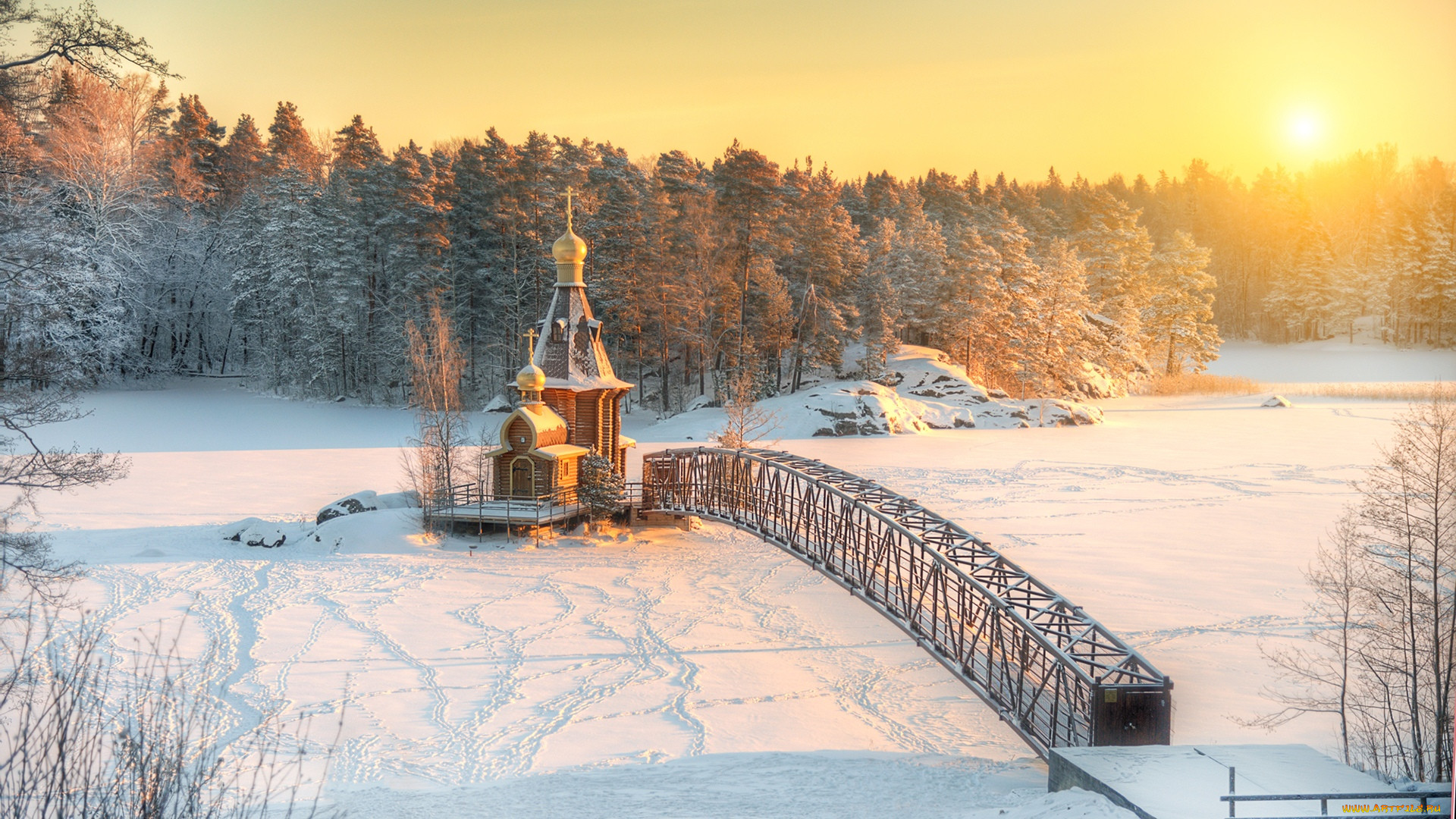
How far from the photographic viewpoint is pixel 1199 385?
6744 cm

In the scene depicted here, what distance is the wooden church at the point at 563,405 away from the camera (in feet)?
96.9

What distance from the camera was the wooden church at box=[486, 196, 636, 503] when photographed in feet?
96.9

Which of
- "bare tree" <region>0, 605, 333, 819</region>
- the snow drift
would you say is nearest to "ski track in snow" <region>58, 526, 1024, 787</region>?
"bare tree" <region>0, 605, 333, 819</region>

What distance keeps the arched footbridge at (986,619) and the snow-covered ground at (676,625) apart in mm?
1172

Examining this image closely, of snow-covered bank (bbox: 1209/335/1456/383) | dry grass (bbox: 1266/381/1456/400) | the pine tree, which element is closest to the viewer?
dry grass (bbox: 1266/381/1456/400)

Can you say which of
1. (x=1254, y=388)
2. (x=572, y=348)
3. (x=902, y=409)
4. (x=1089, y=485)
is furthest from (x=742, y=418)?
(x=1254, y=388)

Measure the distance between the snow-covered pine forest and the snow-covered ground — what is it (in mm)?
15689

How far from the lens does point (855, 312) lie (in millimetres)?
54125

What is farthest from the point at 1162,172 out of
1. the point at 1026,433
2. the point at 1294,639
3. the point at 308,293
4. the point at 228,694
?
the point at 228,694

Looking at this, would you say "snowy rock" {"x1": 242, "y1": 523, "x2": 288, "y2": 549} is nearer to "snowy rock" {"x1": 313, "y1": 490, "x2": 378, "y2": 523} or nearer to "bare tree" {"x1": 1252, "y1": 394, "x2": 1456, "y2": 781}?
"snowy rock" {"x1": 313, "y1": 490, "x2": 378, "y2": 523}

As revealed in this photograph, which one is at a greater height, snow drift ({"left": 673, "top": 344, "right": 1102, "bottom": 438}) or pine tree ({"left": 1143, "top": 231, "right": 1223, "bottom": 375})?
pine tree ({"left": 1143, "top": 231, "right": 1223, "bottom": 375})

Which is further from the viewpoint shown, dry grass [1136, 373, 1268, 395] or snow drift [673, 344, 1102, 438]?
dry grass [1136, 373, 1268, 395]

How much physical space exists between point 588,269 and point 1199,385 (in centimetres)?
4702

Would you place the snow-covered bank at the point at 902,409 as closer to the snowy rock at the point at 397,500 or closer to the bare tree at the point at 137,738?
the snowy rock at the point at 397,500
